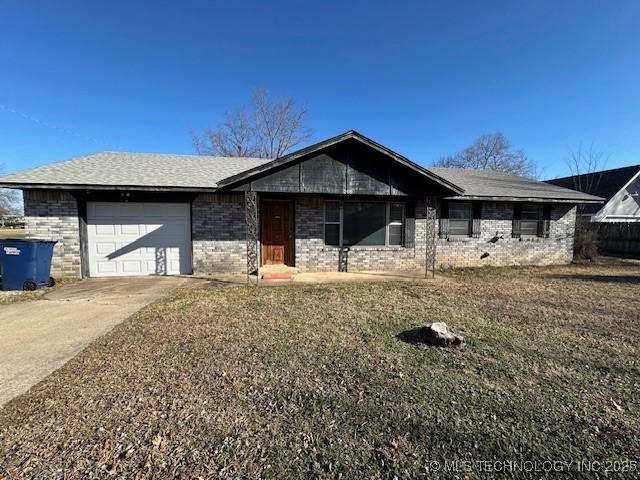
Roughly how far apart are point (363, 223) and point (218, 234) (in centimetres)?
462

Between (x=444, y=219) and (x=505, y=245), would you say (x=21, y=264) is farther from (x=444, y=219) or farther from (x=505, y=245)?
(x=505, y=245)

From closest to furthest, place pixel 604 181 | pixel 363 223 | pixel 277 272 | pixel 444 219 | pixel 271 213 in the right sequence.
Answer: pixel 277 272 → pixel 271 213 → pixel 363 223 → pixel 444 219 → pixel 604 181

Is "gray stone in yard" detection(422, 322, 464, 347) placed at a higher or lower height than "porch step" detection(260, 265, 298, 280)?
lower

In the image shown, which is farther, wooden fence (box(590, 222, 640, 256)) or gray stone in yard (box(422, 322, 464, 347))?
wooden fence (box(590, 222, 640, 256))

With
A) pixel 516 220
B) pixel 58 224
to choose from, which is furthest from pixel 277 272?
pixel 516 220

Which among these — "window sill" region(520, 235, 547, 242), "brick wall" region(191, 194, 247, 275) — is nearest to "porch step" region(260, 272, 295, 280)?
"brick wall" region(191, 194, 247, 275)

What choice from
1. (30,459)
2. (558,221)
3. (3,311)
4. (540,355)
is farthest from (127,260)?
(558,221)

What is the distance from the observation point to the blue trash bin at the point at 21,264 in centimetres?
704

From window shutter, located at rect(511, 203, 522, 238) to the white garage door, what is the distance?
450 inches

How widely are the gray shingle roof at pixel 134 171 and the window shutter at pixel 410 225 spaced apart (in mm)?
6138

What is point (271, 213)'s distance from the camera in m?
9.80

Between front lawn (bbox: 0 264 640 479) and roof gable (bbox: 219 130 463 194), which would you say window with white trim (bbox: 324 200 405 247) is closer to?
roof gable (bbox: 219 130 463 194)

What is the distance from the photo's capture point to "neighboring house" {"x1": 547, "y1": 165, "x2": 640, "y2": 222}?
21.4m

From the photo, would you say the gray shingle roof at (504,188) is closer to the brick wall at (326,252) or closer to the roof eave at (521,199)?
the roof eave at (521,199)
